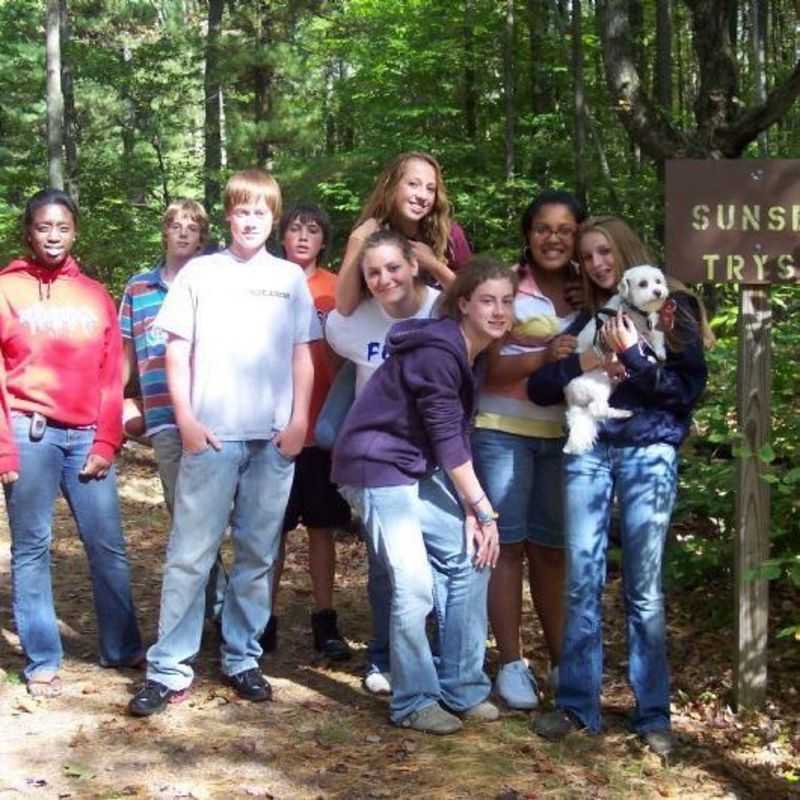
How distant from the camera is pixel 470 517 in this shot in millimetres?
3904

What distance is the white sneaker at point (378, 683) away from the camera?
14.4 feet

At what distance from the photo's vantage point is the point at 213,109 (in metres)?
20.2

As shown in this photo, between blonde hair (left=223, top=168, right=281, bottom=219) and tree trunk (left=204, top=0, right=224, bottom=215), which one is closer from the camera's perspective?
blonde hair (left=223, top=168, right=281, bottom=219)

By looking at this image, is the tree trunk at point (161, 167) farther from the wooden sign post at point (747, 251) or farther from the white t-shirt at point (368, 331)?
the wooden sign post at point (747, 251)

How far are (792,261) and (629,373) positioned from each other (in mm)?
956

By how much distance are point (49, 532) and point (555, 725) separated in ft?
7.69

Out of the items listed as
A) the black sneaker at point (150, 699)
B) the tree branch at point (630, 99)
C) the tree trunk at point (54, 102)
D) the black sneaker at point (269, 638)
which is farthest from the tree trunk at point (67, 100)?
the black sneaker at point (150, 699)

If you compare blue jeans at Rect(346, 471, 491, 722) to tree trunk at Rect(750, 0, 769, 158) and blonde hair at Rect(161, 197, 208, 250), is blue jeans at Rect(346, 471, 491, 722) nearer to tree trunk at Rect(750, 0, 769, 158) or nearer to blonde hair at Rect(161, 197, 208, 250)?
blonde hair at Rect(161, 197, 208, 250)

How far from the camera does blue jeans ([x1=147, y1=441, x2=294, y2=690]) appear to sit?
407 cm

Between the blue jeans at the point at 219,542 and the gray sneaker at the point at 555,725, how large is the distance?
1.26m

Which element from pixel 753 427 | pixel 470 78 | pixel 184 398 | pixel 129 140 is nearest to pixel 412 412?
pixel 184 398

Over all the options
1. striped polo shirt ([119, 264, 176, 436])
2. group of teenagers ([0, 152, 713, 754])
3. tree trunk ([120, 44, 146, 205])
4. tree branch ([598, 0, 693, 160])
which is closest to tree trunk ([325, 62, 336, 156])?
tree trunk ([120, 44, 146, 205])

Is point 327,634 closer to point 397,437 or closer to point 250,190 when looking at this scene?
point 397,437

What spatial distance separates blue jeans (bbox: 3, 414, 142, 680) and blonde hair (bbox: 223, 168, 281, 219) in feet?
4.01
